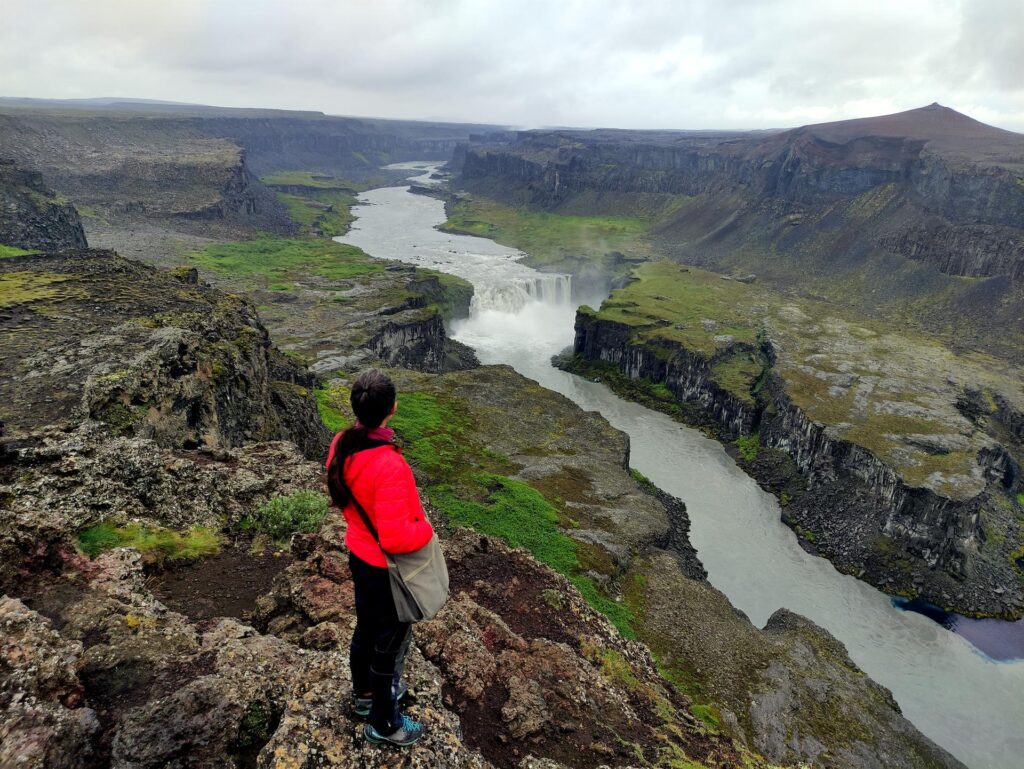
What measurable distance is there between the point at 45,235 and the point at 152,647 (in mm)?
79229

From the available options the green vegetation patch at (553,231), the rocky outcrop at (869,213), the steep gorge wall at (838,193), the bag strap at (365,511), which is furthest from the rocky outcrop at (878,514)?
the green vegetation patch at (553,231)

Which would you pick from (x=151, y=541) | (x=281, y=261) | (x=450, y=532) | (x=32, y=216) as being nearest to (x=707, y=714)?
(x=450, y=532)

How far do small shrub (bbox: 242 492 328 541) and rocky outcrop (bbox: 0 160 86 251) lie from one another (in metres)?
67.6

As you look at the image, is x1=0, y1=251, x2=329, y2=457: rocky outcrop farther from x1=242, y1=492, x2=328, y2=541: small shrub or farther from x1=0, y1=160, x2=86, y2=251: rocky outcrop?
x1=0, y1=160, x2=86, y2=251: rocky outcrop

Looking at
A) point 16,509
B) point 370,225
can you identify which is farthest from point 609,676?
point 370,225

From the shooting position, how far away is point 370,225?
176m

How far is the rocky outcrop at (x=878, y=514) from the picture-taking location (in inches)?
1588

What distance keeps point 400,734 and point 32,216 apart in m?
84.7

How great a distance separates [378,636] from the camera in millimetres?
6535

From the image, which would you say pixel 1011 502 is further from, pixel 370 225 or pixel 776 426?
pixel 370 225

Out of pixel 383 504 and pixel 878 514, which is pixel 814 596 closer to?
pixel 878 514

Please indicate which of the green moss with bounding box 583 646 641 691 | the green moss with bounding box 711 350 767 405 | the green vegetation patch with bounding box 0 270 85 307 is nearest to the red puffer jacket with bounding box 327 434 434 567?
the green moss with bounding box 583 646 641 691

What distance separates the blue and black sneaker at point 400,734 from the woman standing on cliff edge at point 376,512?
0.55 m

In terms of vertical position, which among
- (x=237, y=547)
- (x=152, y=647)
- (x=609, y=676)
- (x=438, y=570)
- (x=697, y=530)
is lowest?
(x=697, y=530)
